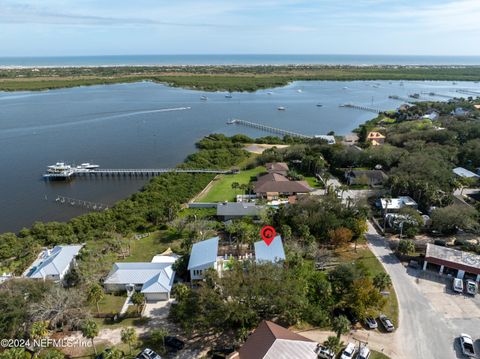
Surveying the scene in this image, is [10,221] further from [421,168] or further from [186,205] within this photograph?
[421,168]

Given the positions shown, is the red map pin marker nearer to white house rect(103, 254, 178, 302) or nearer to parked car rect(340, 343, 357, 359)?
white house rect(103, 254, 178, 302)

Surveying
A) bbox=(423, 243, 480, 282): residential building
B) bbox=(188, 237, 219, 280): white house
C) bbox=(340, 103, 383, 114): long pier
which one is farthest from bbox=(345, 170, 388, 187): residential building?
bbox=(340, 103, 383, 114): long pier

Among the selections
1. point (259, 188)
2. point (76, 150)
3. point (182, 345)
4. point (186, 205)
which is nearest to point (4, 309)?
point (182, 345)

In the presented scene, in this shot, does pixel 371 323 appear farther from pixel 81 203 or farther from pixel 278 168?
pixel 81 203

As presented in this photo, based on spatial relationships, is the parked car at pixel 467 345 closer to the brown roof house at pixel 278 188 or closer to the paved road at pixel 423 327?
the paved road at pixel 423 327

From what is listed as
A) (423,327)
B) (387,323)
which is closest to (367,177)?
(423,327)

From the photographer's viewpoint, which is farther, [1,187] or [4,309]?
[1,187]

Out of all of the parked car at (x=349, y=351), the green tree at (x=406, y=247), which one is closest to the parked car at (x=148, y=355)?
the parked car at (x=349, y=351)
